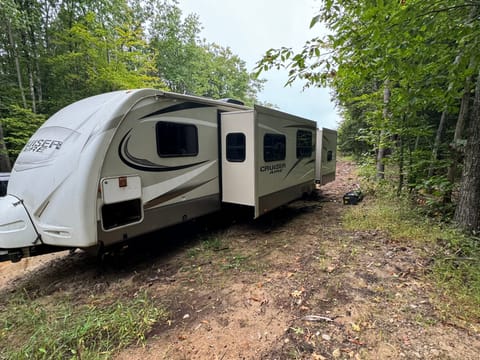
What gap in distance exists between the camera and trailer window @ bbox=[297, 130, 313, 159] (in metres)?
6.31

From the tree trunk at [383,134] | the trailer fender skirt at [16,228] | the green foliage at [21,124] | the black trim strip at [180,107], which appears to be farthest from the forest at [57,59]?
the tree trunk at [383,134]

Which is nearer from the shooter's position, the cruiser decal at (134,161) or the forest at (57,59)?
the cruiser decal at (134,161)

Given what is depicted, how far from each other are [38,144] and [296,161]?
535cm

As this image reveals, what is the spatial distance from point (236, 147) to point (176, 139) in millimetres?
1230

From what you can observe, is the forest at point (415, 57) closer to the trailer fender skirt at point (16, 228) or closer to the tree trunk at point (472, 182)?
the tree trunk at point (472, 182)

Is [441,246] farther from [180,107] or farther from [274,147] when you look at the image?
[180,107]

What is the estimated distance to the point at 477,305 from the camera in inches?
94.6

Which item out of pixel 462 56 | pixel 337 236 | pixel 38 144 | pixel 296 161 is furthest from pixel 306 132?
pixel 38 144

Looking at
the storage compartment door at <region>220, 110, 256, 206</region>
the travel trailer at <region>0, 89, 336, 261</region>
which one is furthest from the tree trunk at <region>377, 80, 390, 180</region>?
the storage compartment door at <region>220, 110, 256, 206</region>

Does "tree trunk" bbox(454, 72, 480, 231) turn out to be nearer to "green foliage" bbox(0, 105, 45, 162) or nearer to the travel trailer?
the travel trailer

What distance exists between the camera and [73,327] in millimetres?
2357

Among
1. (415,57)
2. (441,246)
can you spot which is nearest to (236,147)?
(415,57)

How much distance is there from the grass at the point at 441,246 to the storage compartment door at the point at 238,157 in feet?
8.19

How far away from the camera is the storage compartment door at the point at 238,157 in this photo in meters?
4.51
